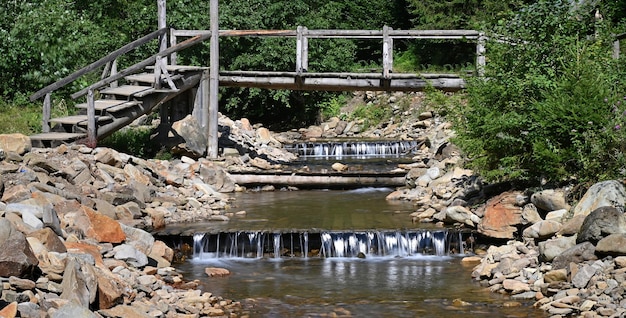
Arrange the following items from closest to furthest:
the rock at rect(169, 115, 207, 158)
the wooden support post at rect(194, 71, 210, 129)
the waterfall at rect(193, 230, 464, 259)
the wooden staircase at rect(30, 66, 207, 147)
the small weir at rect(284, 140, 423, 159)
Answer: the waterfall at rect(193, 230, 464, 259)
the wooden staircase at rect(30, 66, 207, 147)
the rock at rect(169, 115, 207, 158)
the wooden support post at rect(194, 71, 210, 129)
the small weir at rect(284, 140, 423, 159)

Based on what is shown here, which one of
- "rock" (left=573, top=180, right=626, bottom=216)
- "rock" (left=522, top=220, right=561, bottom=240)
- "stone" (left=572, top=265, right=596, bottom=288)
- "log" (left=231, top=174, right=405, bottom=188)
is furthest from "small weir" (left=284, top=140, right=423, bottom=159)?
"stone" (left=572, top=265, right=596, bottom=288)

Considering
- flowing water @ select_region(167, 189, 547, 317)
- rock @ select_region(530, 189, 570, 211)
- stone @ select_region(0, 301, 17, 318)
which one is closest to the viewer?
stone @ select_region(0, 301, 17, 318)

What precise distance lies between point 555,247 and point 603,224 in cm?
68

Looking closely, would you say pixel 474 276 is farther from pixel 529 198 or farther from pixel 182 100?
pixel 182 100

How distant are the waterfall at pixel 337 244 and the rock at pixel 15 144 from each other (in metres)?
3.31

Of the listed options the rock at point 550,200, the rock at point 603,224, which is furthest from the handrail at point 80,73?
the rock at point 603,224

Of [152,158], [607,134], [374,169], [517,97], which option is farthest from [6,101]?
[607,134]

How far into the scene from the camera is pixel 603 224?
9.59 m

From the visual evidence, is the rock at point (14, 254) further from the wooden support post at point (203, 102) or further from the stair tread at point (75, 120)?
the wooden support post at point (203, 102)

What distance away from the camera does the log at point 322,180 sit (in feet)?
56.5

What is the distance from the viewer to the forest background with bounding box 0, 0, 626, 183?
1155cm

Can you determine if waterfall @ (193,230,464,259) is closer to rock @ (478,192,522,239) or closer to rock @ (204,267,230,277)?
rock @ (478,192,522,239)

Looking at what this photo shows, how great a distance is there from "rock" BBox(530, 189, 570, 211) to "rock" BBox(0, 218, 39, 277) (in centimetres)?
649

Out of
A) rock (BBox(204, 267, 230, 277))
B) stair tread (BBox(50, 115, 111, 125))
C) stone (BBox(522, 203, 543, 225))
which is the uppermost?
stair tread (BBox(50, 115, 111, 125))
